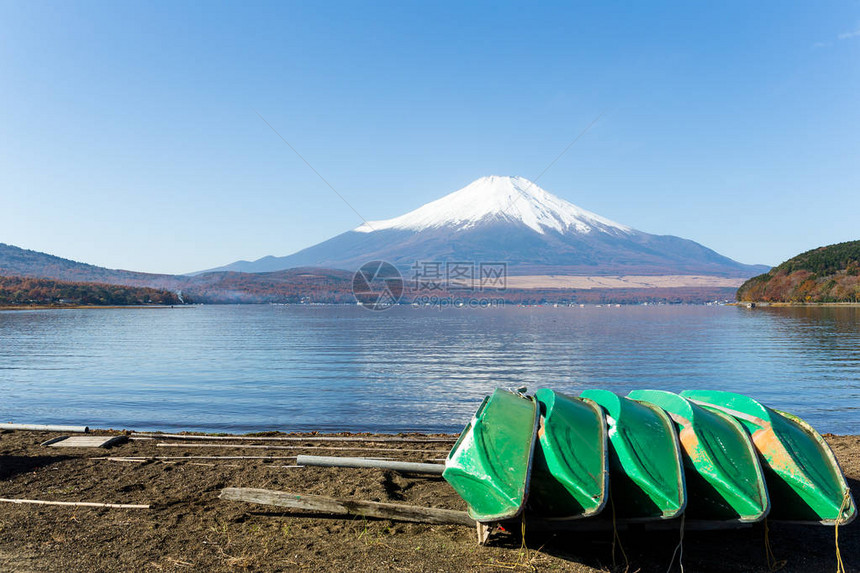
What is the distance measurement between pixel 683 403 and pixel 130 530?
6.78 meters

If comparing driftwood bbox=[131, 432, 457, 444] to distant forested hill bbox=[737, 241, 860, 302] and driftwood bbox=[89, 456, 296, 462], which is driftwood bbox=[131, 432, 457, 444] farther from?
distant forested hill bbox=[737, 241, 860, 302]

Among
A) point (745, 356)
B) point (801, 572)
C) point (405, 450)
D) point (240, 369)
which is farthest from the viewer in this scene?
point (745, 356)

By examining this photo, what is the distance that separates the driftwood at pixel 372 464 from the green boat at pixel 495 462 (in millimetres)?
1824

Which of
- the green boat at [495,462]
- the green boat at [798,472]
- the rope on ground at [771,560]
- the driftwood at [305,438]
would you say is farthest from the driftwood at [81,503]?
the green boat at [798,472]

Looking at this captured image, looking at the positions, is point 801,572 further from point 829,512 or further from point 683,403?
point 683,403

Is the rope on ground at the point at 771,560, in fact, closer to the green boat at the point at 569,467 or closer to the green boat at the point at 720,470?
the green boat at the point at 720,470

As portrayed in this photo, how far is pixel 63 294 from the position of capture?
16188 centimetres

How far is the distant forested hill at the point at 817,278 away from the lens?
4889 inches

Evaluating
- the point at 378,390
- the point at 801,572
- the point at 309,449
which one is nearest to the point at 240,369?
the point at 378,390

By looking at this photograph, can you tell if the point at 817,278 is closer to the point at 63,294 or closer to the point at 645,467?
the point at 645,467

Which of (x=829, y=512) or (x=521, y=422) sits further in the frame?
(x=521, y=422)

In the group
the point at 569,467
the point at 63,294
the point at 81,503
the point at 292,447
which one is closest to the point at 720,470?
the point at 569,467

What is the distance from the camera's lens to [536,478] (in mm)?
6395

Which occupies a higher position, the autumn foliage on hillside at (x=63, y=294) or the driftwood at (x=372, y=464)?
the autumn foliage on hillside at (x=63, y=294)
